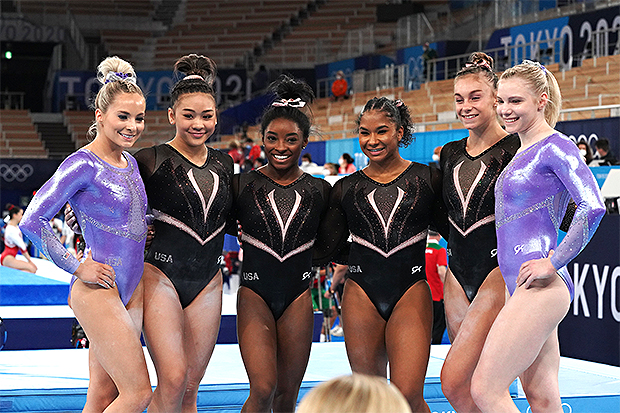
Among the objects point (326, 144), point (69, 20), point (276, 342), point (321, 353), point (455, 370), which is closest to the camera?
point (455, 370)

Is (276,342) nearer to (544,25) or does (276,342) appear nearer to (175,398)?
(175,398)

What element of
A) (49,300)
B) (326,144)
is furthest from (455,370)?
(326,144)

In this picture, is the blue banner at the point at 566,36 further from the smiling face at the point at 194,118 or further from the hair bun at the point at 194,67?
the smiling face at the point at 194,118

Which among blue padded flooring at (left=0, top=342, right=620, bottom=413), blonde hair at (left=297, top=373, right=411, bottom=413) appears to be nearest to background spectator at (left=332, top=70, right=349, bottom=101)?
blue padded flooring at (left=0, top=342, right=620, bottom=413)

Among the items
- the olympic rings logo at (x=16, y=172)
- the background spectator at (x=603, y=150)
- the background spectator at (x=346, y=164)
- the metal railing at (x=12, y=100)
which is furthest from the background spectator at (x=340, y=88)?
the metal railing at (x=12, y=100)

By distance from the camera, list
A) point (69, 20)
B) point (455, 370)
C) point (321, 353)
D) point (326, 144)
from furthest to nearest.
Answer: point (69, 20)
point (326, 144)
point (321, 353)
point (455, 370)

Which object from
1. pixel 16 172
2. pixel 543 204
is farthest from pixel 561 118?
pixel 16 172

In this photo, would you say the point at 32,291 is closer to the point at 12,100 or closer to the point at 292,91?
the point at 292,91

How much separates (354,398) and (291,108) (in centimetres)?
239

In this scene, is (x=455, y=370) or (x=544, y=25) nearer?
(x=455, y=370)

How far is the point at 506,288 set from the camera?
327 cm

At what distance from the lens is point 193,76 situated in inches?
143

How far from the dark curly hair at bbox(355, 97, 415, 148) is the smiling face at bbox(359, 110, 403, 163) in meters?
0.02

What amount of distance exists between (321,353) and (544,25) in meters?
11.3
